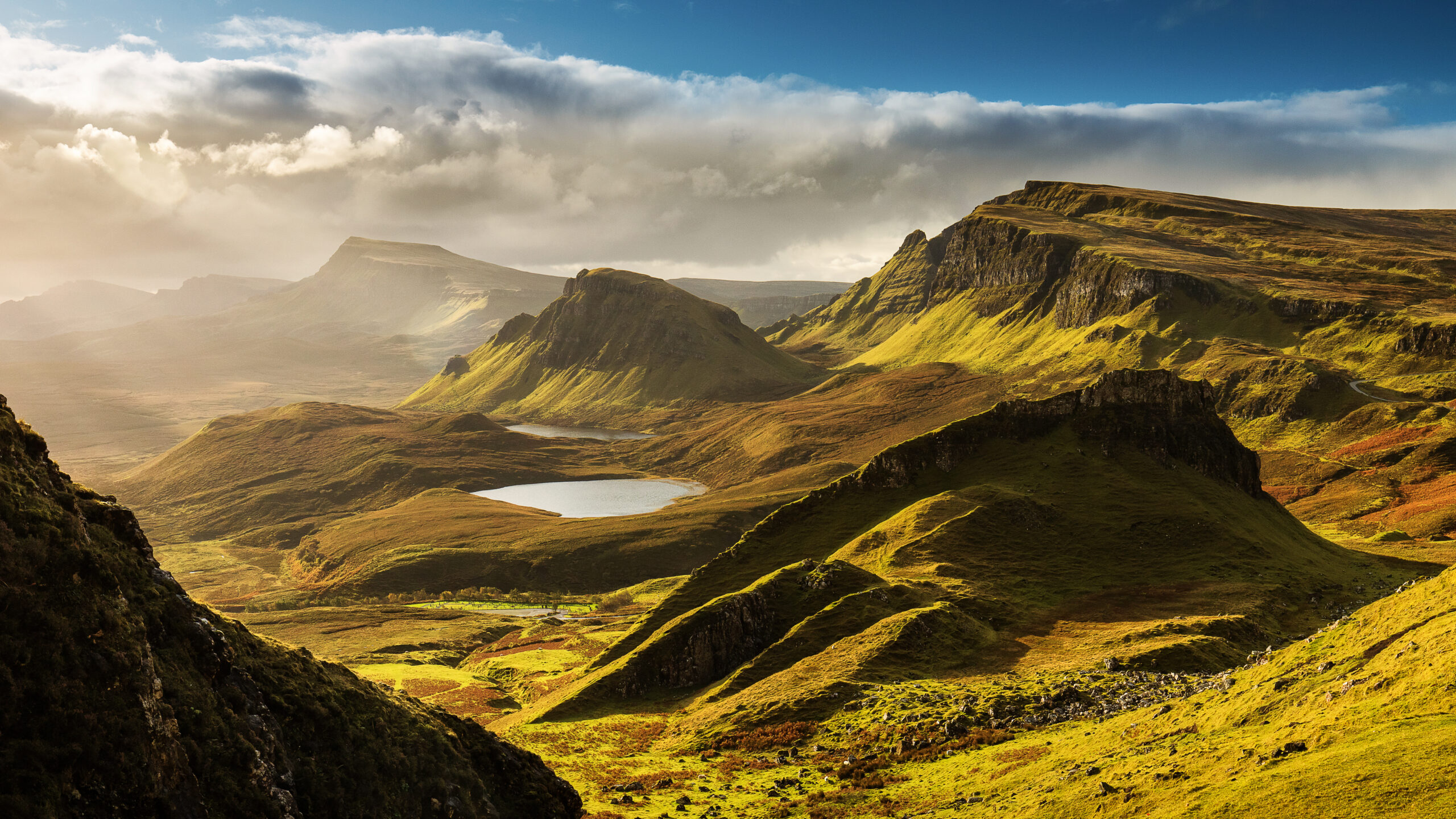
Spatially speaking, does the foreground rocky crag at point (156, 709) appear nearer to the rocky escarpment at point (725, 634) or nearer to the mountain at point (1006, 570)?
the mountain at point (1006, 570)

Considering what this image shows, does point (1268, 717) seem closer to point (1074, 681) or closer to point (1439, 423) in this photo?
point (1074, 681)

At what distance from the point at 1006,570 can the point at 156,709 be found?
A: 7514cm

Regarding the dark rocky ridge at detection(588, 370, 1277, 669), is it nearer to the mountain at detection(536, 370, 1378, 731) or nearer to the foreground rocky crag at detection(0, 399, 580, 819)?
the mountain at detection(536, 370, 1378, 731)

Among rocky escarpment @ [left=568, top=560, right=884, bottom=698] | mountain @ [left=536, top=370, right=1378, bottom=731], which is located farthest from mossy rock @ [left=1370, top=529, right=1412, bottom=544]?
rocky escarpment @ [left=568, top=560, right=884, bottom=698]

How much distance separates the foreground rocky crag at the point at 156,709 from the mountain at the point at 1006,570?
3243cm

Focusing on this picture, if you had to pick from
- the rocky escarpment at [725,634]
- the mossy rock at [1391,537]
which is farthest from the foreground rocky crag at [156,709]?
the mossy rock at [1391,537]

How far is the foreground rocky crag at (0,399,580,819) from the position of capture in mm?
23312

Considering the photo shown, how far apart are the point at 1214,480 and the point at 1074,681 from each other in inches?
2272

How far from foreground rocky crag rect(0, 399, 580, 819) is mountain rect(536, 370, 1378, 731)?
32.4 meters

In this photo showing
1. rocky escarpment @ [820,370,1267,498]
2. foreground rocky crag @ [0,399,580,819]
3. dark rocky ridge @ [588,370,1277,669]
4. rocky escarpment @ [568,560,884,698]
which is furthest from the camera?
rocky escarpment @ [820,370,1267,498]

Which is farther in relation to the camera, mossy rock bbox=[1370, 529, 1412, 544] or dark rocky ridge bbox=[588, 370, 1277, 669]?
mossy rock bbox=[1370, 529, 1412, 544]

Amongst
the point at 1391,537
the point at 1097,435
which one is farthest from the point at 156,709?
the point at 1391,537

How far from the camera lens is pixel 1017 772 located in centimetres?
4309

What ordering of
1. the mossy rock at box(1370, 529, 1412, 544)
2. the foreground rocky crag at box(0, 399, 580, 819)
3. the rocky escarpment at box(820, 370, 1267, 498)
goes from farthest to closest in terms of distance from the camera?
the mossy rock at box(1370, 529, 1412, 544)
the rocky escarpment at box(820, 370, 1267, 498)
the foreground rocky crag at box(0, 399, 580, 819)
